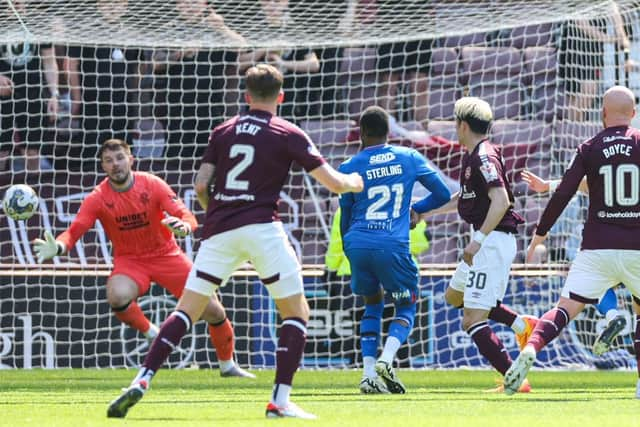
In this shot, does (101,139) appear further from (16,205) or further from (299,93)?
(16,205)

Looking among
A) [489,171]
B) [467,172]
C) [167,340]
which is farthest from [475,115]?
[167,340]

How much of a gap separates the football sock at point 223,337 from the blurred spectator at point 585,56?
16.9ft

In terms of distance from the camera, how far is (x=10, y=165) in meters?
14.3

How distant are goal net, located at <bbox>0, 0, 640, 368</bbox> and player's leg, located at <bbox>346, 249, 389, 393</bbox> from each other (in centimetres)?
364

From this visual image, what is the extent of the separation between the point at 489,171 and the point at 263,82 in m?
2.23

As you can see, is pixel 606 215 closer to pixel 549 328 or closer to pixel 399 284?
pixel 549 328

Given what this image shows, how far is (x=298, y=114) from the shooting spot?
50.2 feet

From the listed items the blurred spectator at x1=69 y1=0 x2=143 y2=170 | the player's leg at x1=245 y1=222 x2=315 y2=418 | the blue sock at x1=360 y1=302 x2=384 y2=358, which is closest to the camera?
the player's leg at x1=245 y1=222 x2=315 y2=418

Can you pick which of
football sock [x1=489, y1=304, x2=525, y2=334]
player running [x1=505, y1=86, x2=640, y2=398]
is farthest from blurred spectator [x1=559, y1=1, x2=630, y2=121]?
player running [x1=505, y1=86, x2=640, y2=398]

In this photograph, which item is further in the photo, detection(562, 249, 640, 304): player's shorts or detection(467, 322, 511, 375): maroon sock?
detection(467, 322, 511, 375): maroon sock

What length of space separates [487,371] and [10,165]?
559 cm

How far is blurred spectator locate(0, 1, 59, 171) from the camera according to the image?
1440 cm

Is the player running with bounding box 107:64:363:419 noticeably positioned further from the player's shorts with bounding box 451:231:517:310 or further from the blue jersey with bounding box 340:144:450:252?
the blue jersey with bounding box 340:144:450:252

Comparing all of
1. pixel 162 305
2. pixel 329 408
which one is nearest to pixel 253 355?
pixel 162 305
